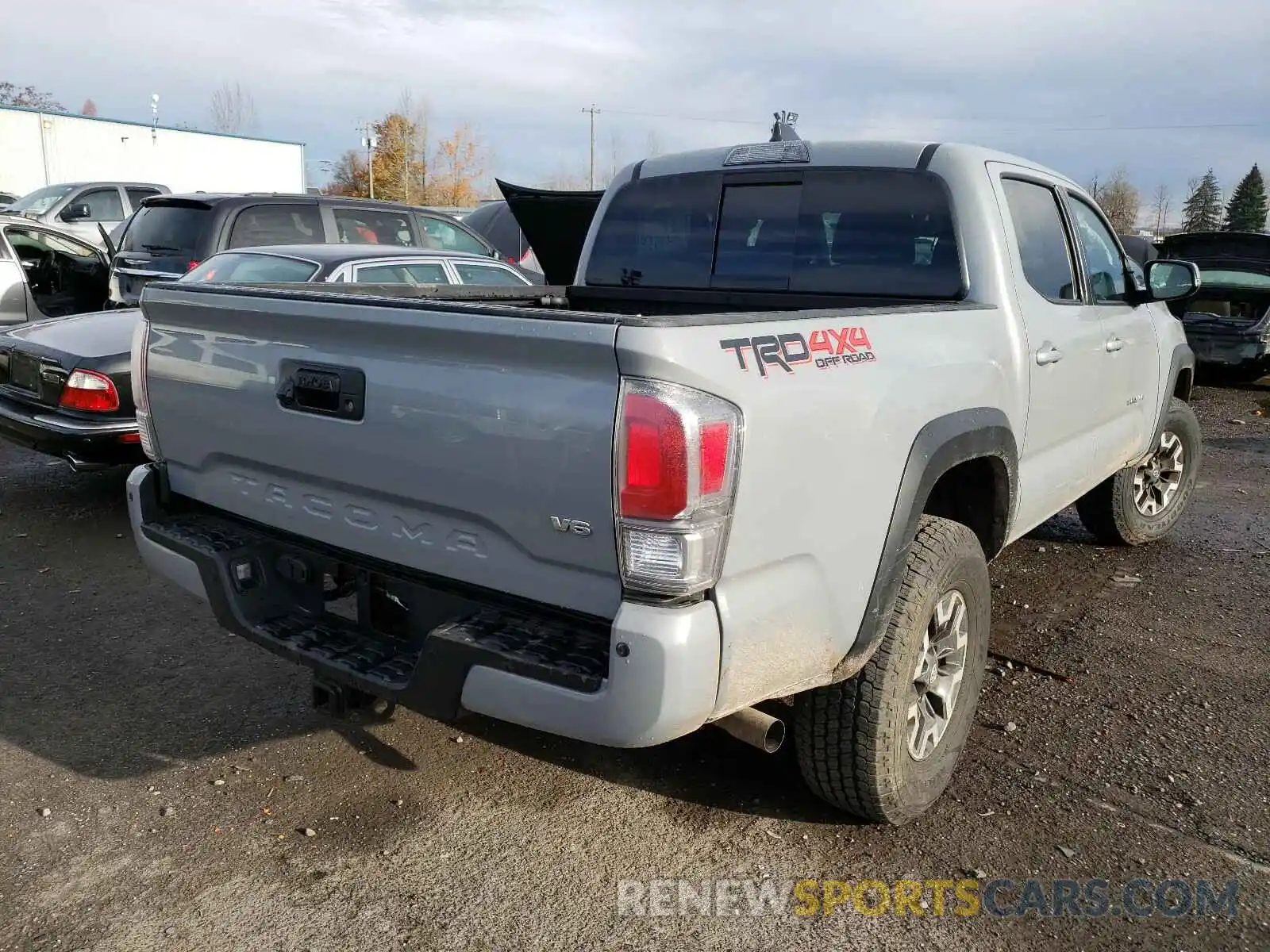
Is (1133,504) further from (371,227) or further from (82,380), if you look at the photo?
(371,227)

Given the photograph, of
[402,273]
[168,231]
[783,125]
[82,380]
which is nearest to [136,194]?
[168,231]

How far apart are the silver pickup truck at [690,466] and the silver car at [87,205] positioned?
584 inches

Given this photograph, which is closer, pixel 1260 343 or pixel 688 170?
pixel 688 170

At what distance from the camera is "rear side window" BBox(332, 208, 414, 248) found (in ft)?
30.4

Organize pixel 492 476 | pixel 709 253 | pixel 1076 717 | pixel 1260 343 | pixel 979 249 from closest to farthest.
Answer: pixel 492 476
pixel 979 249
pixel 1076 717
pixel 709 253
pixel 1260 343

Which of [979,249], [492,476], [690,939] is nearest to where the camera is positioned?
[492,476]

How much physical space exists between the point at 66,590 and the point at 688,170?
3.59 meters

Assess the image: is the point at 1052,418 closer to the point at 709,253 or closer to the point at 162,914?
the point at 709,253

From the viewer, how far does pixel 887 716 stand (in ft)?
8.88

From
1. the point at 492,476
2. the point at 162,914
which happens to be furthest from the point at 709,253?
the point at 162,914

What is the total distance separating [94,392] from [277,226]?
3866 millimetres

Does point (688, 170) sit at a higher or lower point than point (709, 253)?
higher

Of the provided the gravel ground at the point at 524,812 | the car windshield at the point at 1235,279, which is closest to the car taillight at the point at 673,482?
the gravel ground at the point at 524,812

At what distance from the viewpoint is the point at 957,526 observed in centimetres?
301
